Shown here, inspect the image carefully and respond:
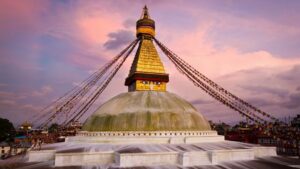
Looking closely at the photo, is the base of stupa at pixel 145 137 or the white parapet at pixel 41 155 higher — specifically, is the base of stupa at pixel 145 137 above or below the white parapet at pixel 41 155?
above

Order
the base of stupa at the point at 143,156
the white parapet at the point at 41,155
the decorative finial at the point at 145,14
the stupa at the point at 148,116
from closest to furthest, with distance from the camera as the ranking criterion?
the base of stupa at the point at 143,156, the white parapet at the point at 41,155, the stupa at the point at 148,116, the decorative finial at the point at 145,14

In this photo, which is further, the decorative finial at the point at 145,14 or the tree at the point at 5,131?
the tree at the point at 5,131

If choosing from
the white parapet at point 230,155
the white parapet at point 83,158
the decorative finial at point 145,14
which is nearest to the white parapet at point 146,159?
the white parapet at point 83,158

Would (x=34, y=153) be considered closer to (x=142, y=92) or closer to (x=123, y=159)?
(x=123, y=159)

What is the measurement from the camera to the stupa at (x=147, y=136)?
493 inches

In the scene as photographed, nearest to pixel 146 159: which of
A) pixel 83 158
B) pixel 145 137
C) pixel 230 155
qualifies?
pixel 145 137

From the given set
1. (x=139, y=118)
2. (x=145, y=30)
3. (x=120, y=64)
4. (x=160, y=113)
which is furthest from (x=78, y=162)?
(x=145, y=30)

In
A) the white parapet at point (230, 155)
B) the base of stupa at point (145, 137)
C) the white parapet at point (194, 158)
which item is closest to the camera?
the white parapet at point (194, 158)

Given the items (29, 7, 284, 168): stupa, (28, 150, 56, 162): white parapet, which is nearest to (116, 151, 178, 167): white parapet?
(29, 7, 284, 168): stupa

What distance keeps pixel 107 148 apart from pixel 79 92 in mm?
7439

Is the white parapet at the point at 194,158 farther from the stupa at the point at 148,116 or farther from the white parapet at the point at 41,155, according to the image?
the white parapet at the point at 41,155

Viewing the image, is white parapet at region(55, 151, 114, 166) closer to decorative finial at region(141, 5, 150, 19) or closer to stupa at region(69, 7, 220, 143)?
stupa at region(69, 7, 220, 143)

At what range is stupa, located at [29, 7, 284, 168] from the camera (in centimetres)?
1253

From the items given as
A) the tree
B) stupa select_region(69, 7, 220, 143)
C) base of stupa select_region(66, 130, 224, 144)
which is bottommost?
the tree
